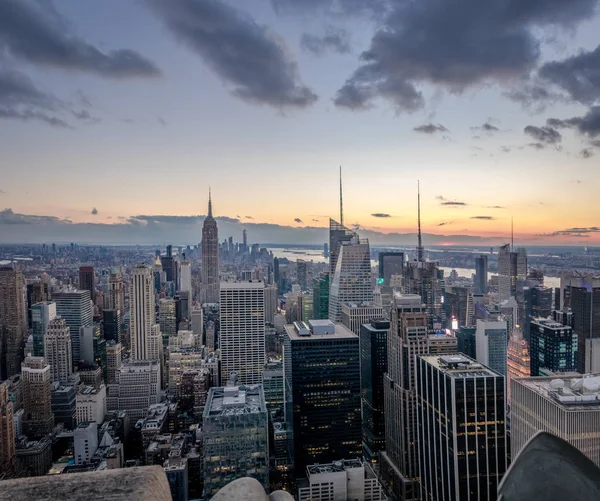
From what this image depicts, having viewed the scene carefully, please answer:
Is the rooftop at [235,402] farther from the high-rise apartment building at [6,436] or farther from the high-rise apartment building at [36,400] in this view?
the high-rise apartment building at [36,400]

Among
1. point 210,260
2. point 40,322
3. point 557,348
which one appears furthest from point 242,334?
point 210,260

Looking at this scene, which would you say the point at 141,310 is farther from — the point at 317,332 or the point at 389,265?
the point at 389,265

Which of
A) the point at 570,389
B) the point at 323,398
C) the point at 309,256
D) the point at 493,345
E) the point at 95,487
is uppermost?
the point at 309,256

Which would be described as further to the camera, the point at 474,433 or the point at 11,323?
the point at 11,323

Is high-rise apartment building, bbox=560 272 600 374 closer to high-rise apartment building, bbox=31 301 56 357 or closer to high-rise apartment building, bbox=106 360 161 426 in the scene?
high-rise apartment building, bbox=106 360 161 426

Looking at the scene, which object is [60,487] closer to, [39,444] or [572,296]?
[39,444]

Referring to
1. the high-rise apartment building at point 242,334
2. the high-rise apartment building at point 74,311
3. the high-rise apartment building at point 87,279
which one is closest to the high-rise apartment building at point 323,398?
the high-rise apartment building at point 242,334

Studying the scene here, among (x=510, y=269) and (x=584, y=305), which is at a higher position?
(x=510, y=269)
